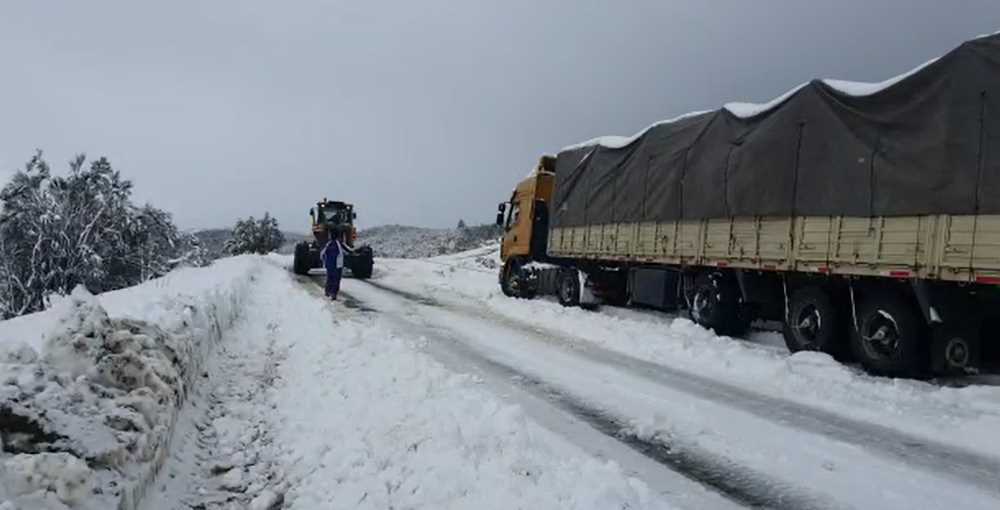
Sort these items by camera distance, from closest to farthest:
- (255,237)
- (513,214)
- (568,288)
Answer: (568,288)
(513,214)
(255,237)

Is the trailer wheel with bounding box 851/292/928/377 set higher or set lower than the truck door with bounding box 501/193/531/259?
lower

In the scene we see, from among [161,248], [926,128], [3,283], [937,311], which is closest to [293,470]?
[937,311]

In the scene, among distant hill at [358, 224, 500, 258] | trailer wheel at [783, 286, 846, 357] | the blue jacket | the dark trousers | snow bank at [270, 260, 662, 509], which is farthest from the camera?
distant hill at [358, 224, 500, 258]

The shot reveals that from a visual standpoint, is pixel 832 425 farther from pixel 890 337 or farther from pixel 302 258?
pixel 302 258

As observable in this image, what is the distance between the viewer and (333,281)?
58.0 feet

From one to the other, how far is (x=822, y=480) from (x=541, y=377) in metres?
3.91

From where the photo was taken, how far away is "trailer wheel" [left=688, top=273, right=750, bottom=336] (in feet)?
39.4

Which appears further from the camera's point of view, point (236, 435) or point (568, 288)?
point (568, 288)

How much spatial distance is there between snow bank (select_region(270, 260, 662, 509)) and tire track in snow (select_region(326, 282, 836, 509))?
588mm

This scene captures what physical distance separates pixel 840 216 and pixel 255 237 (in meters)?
63.3

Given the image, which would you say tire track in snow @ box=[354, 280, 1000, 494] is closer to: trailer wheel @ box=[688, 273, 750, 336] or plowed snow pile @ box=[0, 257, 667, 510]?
plowed snow pile @ box=[0, 257, 667, 510]

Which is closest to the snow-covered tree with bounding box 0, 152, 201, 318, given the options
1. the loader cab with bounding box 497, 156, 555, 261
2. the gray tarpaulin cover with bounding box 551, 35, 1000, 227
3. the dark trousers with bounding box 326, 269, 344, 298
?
the dark trousers with bounding box 326, 269, 344, 298

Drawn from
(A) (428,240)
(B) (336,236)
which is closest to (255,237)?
(A) (428,240)

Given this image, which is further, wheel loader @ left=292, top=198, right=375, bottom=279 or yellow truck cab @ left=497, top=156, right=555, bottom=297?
wheel loader @ left=292, top=198, right=375, bottom=279
